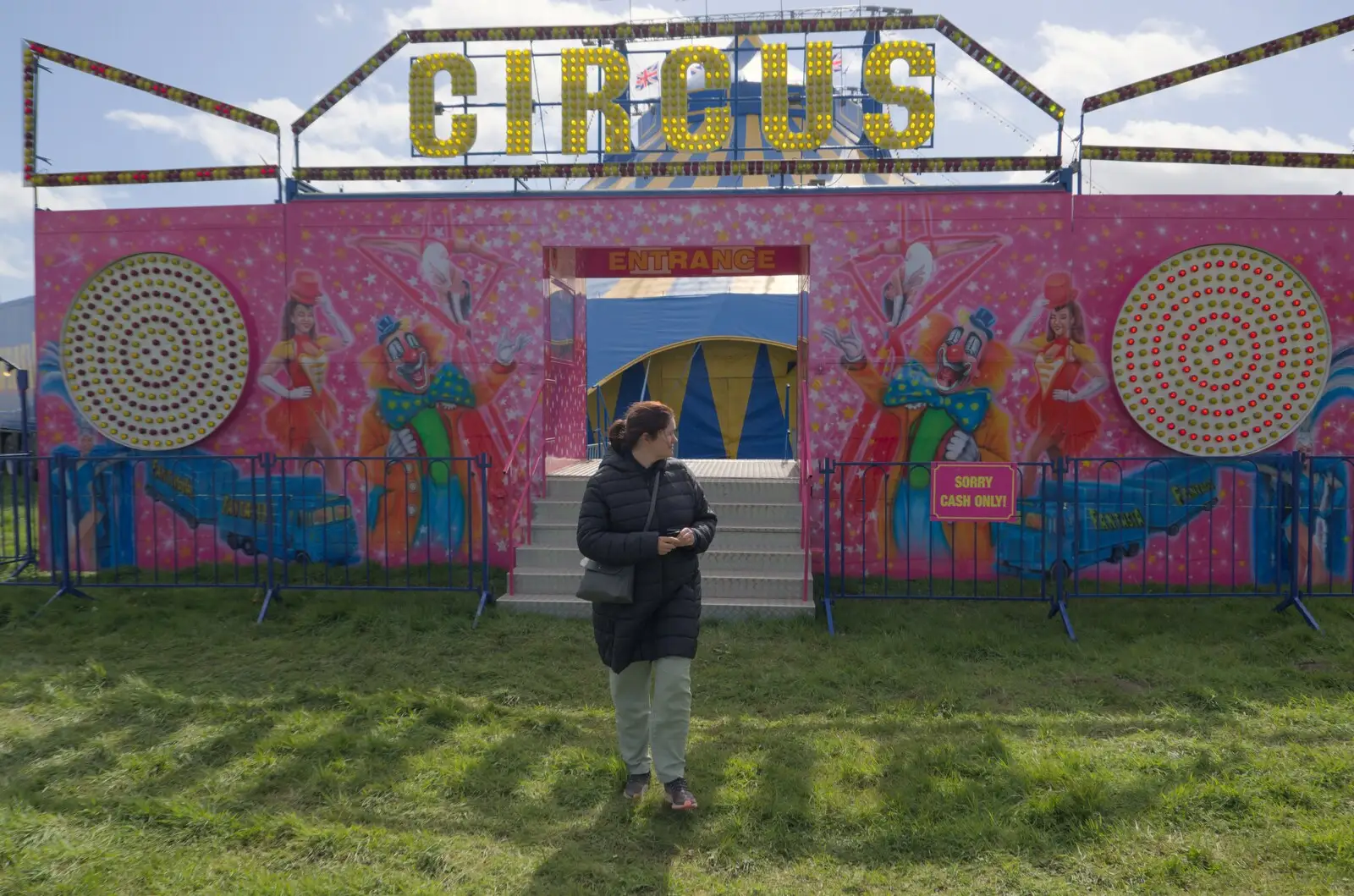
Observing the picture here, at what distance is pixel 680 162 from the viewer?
8328 mm

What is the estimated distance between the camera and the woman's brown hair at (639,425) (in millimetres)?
4102

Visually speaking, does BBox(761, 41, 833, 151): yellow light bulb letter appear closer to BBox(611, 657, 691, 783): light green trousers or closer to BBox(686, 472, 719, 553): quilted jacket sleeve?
BBox(686, 472, 719, 553): quilted jacket sleeve

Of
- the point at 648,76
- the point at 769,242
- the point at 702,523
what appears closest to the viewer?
the point at 702,523

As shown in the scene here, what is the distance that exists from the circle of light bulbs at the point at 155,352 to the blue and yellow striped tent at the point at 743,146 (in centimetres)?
401

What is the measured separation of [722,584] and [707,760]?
118 inches

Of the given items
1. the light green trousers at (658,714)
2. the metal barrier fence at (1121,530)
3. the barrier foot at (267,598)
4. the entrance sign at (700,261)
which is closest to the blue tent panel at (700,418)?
the entrance sign at (700,261)

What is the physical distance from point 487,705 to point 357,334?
14.9ft

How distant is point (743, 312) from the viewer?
14945 mm

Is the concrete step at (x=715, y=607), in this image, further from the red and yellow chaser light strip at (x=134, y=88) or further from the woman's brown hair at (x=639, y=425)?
the red and yellow chaser light strip at (x=134, y=88)

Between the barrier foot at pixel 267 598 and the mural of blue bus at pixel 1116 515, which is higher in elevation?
the mural of blue bus at pixel 1116 515

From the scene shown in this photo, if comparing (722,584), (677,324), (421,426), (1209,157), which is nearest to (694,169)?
(421,426)

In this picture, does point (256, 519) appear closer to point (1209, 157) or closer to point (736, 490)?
point (736, 490)

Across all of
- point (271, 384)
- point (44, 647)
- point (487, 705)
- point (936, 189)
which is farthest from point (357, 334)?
point (936, 189)

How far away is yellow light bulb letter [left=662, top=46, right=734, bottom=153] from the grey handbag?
5644 millimetres
